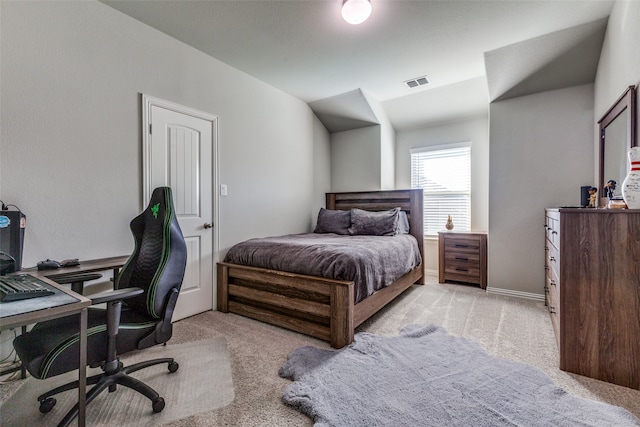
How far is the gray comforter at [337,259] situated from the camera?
222 cm

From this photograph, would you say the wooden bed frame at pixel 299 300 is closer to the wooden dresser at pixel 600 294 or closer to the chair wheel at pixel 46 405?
the wooden dresser at pixel 600 294

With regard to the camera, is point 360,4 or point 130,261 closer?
point 130,261

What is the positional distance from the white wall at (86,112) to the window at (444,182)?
113 inches

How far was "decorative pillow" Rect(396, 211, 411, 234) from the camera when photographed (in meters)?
3.69

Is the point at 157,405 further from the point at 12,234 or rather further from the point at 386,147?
the point at 386,147

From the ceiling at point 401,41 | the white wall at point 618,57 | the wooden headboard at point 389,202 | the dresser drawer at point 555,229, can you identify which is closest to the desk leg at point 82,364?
the ceiling at point 401,41

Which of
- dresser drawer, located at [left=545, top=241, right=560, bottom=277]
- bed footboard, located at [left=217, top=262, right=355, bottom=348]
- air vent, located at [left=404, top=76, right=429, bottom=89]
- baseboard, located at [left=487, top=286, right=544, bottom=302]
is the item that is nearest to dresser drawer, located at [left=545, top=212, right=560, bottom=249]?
dresser drawer, located at [left=545, top=241, right=560, bottom=277]

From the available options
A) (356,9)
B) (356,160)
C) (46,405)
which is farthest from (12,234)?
(356,160)

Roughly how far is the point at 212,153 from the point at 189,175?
13.8 inches

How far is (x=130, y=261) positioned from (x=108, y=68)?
5.17ft

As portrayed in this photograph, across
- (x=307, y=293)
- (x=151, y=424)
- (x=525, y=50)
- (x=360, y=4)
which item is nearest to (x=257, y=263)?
(x=307, y=293)

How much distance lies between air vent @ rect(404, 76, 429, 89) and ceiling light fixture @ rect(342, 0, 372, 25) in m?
1.57

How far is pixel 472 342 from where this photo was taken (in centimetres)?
214

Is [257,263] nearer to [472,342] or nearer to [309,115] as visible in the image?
[472,342]
